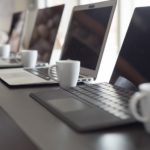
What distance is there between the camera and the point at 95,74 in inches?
46.1

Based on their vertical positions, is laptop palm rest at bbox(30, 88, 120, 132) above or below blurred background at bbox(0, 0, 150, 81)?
below

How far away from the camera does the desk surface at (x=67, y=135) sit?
1.86ft

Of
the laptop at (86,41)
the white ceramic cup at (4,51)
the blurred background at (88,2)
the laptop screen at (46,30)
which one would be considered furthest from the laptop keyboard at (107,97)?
the white ceramic cup at (4,51)

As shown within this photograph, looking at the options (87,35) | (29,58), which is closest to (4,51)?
(29,58)

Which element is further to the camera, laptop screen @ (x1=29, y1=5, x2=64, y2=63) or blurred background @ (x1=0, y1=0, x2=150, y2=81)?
laptop screen @ (x1=29, y1=5, x2=64, y2=63)

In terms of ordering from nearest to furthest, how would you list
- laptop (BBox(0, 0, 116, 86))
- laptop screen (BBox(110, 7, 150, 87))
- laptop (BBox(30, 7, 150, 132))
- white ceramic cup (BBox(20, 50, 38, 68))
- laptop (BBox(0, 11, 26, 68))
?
laptop (BBox(30, 7, 150, 132))
laptop screen (BBox(110, 7, 150, 87))
laptop (BBox(0, 0, 116, 86))
white ceramic cup (BBox(20, 50, 38, 68))
laptop (BBox(0, 11, 26, 68))

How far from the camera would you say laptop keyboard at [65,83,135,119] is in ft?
2.41

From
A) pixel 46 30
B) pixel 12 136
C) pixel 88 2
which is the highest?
pixel 88 2

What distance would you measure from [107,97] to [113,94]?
4 centimetres

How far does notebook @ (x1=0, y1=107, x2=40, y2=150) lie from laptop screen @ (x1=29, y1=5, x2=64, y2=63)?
0.86m

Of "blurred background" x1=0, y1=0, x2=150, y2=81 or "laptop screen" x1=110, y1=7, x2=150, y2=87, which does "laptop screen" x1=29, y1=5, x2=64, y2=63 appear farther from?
"laptop screen" x1=110, y1=7, x2=150, y2=87

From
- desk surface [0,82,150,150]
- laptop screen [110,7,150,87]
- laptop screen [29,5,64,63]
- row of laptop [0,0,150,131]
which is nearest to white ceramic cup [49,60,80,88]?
row of laptop [0,0,150,131]

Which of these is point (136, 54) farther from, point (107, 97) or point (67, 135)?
point (67, 135)

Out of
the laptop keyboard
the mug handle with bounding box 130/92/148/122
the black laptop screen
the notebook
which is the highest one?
the black laptop screen
